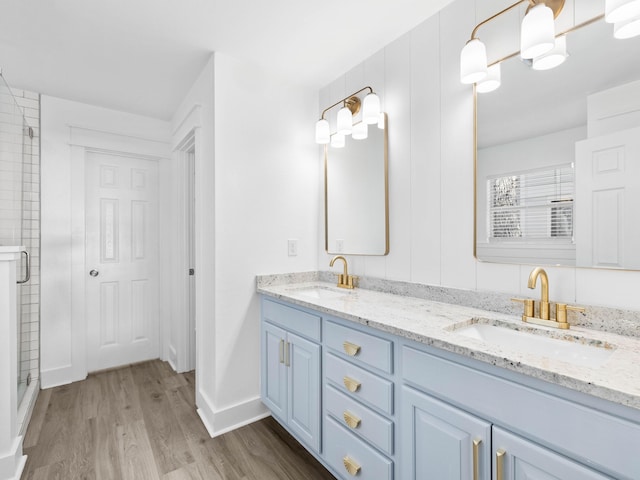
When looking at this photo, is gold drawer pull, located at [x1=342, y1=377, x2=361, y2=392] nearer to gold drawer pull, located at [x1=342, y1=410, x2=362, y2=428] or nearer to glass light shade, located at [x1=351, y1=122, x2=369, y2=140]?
gold drawer pull, located at [x1=342, y1=410, x2=362, y2=428]

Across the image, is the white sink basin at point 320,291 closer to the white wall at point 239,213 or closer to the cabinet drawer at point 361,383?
the white wall at point 239,213

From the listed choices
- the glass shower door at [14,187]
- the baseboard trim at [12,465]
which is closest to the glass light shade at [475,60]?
the glass shower door at [14,187]

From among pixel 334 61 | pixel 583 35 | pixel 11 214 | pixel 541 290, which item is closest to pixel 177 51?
pixel 334 61

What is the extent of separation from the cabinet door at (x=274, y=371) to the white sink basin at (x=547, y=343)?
1064 mm

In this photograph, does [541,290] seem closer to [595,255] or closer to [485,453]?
[595,255]

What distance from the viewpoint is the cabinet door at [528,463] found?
779mm

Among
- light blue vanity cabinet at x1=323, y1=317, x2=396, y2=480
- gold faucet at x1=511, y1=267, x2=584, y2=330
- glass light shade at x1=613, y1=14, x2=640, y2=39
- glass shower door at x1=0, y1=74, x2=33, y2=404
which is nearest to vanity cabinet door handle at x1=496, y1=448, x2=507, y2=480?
light blue vanity cabinet at x1=323, y1=317, x2=396, y2=480

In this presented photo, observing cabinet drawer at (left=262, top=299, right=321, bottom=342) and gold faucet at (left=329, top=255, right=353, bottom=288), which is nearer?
cabinet drawer at (left=262, top=299, right=321, bottom=342)

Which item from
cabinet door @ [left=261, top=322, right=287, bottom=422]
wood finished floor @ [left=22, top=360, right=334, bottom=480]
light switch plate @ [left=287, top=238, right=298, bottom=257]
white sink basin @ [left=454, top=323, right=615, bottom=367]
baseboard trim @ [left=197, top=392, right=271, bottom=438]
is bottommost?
wood finished floor @ [left=22, top=360, right=334, bottom=480]

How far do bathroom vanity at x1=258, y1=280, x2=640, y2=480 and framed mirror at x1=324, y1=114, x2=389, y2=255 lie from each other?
410 millimetres

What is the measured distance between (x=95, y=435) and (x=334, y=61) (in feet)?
9.32

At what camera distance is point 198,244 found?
2.27 metres

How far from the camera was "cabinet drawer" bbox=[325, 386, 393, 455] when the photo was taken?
1253 mm

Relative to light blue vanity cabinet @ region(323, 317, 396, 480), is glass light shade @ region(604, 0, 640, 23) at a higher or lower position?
higher
